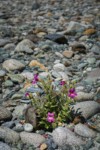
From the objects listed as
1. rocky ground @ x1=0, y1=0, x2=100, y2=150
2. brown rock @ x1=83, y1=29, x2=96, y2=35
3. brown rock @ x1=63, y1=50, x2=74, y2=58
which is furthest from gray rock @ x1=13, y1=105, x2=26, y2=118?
brown rock @ x1=83, y1=29, x2=96, y2=35

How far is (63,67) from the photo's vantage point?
7.27 meters

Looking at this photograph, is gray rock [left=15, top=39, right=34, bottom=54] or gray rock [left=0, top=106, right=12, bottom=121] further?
gray rock [left=15, top=39, right=34, bottom=54]

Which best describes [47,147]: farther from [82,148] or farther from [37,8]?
[37,8]

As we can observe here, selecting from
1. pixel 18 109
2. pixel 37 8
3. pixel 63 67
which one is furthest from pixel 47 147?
pixel 37 8

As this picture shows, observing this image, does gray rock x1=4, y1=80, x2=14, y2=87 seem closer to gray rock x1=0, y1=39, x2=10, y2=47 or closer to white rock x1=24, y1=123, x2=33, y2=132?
white rock x1=24, y1=123, x2=33, y2=132

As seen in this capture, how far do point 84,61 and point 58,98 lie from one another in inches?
104

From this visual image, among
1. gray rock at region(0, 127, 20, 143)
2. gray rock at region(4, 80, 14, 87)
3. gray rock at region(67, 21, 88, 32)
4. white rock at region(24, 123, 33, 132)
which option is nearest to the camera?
gray rock at region(0, 127, 20, 143)

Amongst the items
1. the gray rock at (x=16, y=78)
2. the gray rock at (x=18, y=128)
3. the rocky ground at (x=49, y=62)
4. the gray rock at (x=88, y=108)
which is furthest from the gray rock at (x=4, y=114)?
the gray rock at (x=16, y=78)

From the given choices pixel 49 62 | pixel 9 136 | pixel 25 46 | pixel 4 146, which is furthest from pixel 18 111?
pixel 25 46

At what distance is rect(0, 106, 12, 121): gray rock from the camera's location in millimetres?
5112

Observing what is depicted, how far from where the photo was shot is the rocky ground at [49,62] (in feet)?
15.3

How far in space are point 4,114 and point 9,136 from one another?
0.61 metres

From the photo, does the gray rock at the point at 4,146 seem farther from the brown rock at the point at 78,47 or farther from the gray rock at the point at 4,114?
the brown rock at the point at 78,47

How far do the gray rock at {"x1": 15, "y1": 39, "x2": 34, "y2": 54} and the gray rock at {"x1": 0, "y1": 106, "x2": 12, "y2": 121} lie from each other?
3.02m
